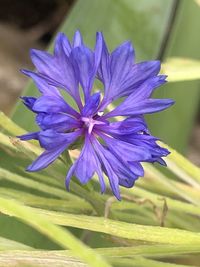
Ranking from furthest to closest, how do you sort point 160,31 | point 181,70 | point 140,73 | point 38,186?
point 160,31
point 181,70
point 38,186
point 140,73

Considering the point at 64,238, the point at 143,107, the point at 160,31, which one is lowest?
the point at 64,238

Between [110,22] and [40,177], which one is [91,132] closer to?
[40,177]

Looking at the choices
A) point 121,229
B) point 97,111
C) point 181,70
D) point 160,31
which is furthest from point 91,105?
point 160,31

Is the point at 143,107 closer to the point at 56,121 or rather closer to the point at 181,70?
the point at 56,121

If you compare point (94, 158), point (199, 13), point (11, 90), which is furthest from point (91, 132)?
point (11, 90)

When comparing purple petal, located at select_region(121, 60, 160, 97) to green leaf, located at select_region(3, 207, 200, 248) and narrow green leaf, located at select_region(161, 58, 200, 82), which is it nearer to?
green leaf, located at select_region(3, 207, 200, 248)

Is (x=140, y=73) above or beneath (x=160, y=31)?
beneath

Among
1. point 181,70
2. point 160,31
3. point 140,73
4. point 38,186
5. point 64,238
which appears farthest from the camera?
point 160,31

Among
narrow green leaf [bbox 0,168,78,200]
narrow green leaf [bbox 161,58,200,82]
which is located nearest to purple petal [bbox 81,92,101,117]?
narrow green leaf [bbox 0,168,78,200]

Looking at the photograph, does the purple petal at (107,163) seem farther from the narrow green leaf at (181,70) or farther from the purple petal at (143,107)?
the narrow green leaf at (181,70)
